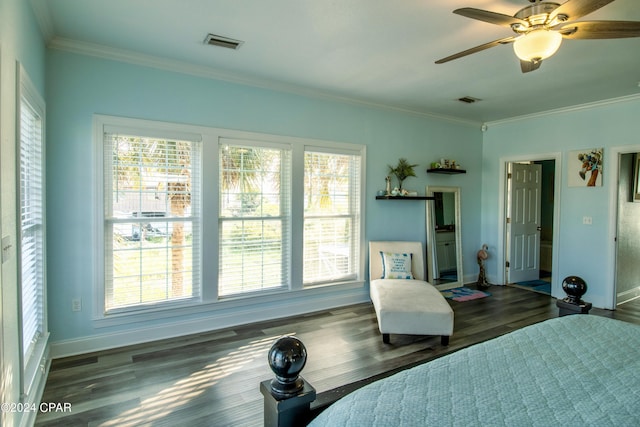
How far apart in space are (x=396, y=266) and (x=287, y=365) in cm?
343

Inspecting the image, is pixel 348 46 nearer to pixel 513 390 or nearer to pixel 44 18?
pixel 44 18

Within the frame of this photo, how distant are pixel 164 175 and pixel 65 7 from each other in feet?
4.73

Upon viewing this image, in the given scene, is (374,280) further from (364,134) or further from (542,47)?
(542,47)

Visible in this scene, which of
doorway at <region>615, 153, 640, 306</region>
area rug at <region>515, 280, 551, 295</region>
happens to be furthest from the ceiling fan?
area rug at <region>515, 280, 551, 295</region>

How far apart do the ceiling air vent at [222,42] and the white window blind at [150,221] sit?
989mm

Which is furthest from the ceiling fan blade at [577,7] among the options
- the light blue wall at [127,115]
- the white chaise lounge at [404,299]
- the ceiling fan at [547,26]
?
the light blue wall at [127,115]

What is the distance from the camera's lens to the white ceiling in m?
2.41

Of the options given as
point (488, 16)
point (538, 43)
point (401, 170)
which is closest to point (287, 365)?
point (488, 16)

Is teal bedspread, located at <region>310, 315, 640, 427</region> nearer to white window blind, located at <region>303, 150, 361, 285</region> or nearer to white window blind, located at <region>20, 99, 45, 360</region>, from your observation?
white window blind, located at <region>20, 99, 45, 360</region>

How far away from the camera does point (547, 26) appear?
2.02m

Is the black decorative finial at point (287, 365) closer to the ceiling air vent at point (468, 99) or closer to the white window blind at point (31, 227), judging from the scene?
the white window blind at point (31, 227)

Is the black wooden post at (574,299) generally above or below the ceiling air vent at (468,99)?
below

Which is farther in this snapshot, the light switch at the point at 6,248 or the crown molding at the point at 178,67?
the crown molding at the point at 178,67

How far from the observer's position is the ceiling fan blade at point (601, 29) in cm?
186
